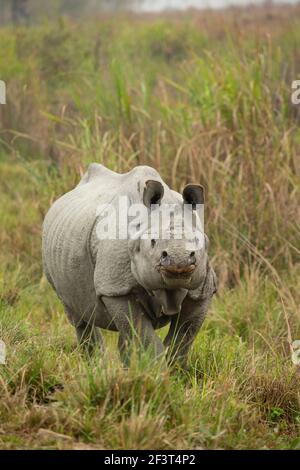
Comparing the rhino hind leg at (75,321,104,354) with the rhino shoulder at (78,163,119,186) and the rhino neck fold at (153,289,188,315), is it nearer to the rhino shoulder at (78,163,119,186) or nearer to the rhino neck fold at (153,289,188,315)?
the rhino shoulder at (78,163,119,186)

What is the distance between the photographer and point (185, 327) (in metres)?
4.62

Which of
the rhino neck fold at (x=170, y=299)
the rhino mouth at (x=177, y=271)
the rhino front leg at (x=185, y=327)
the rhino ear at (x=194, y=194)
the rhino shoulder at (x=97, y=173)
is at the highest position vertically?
the rhino shoulder at (x=97, y=173)

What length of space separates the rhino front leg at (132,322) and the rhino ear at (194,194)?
1.74 feet

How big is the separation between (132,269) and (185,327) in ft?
1.69

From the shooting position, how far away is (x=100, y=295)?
4504 millimetres

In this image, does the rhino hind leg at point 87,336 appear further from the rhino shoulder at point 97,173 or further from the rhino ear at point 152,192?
the rhino ear at point 152,192

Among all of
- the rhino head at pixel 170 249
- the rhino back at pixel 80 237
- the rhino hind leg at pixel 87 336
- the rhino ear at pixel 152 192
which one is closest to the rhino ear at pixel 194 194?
the rhino head at pixel 170 249

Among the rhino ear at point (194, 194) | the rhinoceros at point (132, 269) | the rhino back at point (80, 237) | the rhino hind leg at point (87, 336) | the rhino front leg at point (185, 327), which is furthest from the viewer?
the rhino hind leg at point (87, 336)

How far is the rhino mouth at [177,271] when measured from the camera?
395 cm

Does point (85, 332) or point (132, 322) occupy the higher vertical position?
point (132, 322)

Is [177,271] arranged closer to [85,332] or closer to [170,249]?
[170,249]

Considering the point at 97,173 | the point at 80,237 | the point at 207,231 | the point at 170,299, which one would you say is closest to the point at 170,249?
the point at 170,299

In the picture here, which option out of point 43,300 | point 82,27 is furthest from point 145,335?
point 82,27
